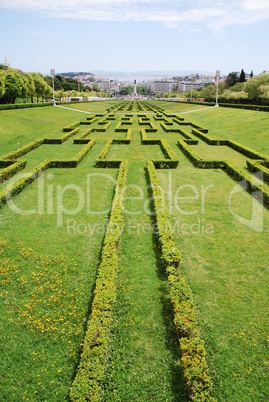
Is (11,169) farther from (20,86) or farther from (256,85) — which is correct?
(256,85)

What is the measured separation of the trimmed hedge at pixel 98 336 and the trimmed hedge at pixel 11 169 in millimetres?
9302

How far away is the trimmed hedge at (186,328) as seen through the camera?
180 inches

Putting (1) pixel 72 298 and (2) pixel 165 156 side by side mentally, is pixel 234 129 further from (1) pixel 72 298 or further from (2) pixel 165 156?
(1) pixel 72 298

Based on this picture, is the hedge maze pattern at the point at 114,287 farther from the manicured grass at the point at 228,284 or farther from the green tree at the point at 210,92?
the green tree at the point at 210,92

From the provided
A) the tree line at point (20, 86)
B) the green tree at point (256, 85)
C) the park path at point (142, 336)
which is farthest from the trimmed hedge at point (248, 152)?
the green tree at point (256, 85)

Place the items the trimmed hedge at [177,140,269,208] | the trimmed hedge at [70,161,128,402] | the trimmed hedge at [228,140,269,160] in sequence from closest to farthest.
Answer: the trimmed hedge at [70,161,128,402] → the trimmed hedge at [177,140,269,208] → the trimmed hedge at [228,140,269,160]

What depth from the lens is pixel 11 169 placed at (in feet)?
50.4

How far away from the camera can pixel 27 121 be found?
33250mm

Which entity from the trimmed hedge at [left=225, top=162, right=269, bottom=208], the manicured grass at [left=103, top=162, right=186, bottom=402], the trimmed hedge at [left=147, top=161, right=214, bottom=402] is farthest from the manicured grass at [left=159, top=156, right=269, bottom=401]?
the manicured grass at [left=103, top=162, right=186, bottom=402]

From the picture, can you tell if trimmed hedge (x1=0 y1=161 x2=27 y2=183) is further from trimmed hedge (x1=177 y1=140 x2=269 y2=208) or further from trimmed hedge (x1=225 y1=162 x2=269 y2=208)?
trimmed hedge (x1=225 y1=162 x2=269 y2=208)

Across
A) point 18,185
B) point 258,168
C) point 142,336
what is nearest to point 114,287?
point 142,336

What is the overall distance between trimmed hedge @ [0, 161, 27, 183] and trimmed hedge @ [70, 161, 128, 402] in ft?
30.5

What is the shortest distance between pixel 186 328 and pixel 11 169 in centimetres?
1346

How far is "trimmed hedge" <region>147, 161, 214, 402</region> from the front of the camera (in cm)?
456
